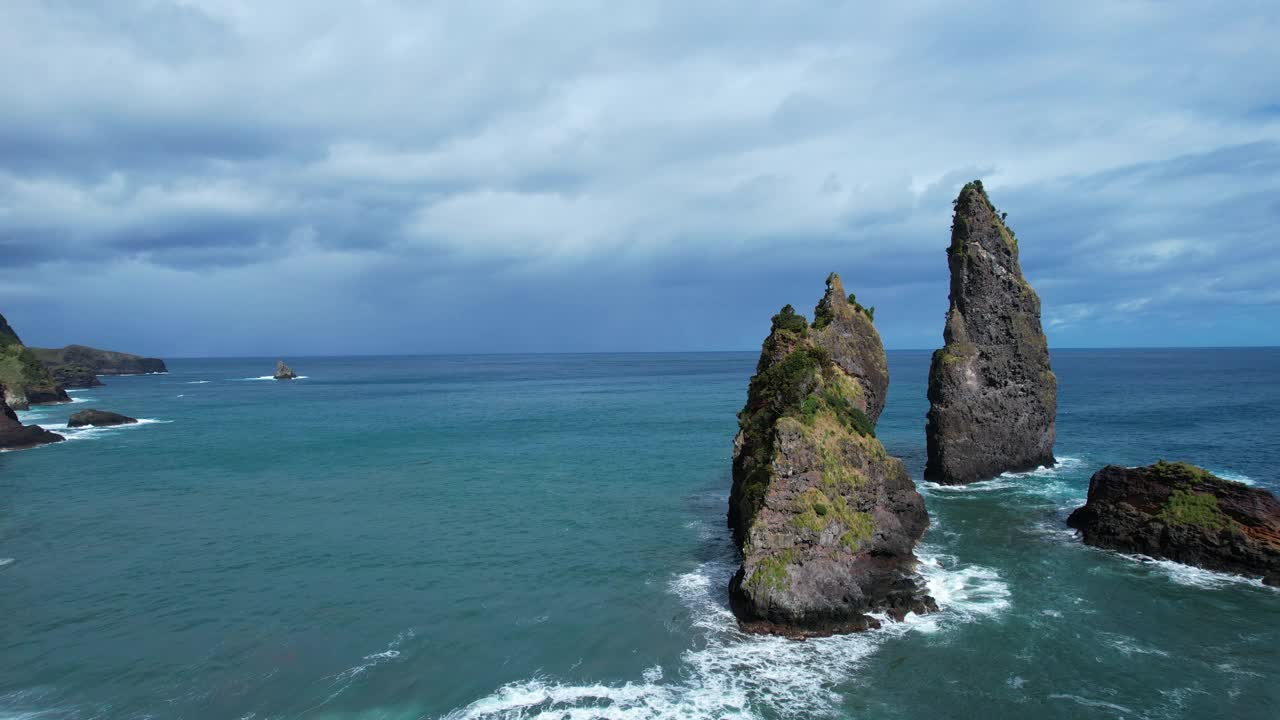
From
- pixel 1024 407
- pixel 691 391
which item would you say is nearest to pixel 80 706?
pixel 1024 407

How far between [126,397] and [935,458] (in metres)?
164

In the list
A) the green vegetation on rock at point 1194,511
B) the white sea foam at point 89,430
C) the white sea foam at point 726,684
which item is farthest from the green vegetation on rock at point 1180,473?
the white sea foam at point 89,430

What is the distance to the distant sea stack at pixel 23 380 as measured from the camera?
114 metres

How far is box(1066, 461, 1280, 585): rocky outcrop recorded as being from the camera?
33875 mm

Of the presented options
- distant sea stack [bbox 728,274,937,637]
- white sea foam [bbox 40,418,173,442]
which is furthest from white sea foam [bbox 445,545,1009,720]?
white sea foam [bbox 40,418,173,442]

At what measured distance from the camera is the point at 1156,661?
84.3ft

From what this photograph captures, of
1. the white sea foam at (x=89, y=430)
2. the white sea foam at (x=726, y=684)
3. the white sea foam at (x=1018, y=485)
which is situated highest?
the white sea foam at (x=89, y=430)

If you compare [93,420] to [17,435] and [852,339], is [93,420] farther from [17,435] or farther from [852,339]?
[852,339]

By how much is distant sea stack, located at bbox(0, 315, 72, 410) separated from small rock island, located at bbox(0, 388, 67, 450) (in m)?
38.7

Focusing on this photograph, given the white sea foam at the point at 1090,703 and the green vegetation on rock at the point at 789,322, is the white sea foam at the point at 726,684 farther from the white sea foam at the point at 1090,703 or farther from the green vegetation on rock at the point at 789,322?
the green vegetation on rock at the point at 789,322

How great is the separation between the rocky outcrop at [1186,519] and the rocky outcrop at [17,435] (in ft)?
333

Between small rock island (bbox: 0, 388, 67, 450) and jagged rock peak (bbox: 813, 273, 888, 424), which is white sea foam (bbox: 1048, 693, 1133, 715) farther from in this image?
small rock island (bbox: 0, 388, 67, 450)

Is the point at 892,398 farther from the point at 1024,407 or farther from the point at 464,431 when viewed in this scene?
the point at 464,431

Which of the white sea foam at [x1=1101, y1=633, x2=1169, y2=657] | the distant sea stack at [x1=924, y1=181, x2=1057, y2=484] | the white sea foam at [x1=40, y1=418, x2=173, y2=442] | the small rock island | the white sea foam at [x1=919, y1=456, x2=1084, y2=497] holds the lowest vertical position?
the white sea foam at [x1=1101, y1=633, x2=1169, y2=657]
